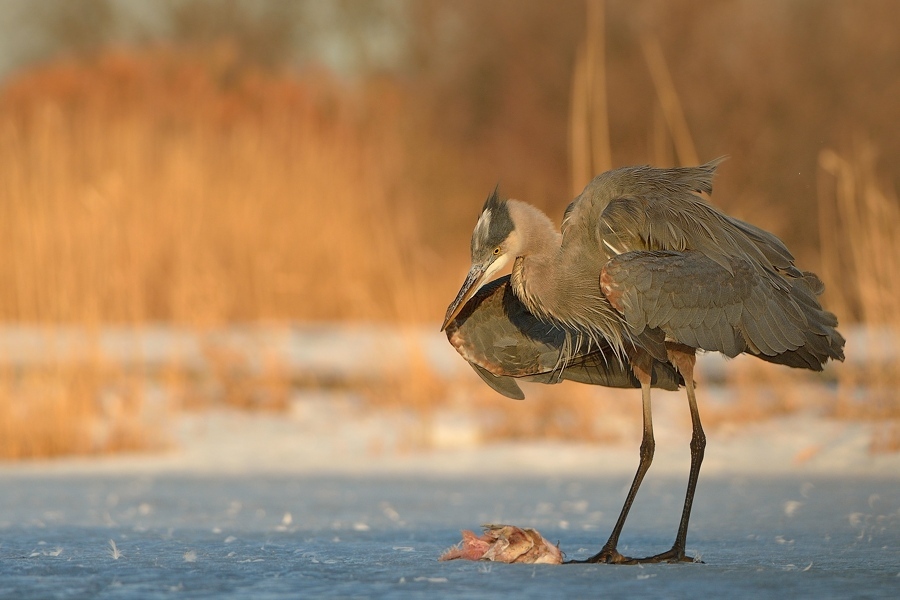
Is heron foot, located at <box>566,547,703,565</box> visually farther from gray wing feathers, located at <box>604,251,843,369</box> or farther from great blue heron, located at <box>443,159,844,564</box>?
gray wing feathers, located at <box>604,251,843,369</box>

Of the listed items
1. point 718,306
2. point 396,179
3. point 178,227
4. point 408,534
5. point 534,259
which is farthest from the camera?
point 396,179

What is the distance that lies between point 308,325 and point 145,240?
1.56m

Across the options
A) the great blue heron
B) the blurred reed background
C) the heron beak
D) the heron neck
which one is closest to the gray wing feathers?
the great blue heron

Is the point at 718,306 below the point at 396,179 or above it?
below

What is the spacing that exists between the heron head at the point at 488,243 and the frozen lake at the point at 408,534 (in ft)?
2.70

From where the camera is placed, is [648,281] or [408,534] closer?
[648,281]

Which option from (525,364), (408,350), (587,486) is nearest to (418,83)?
(408,350)

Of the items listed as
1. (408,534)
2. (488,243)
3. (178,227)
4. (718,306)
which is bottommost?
(408,534)

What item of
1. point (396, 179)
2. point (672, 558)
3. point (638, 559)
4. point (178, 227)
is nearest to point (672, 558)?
point (672, 558)

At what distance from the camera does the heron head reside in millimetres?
4066

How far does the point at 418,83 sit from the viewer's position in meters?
20.0

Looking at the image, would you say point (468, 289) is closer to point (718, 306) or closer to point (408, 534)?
point (718, 306)

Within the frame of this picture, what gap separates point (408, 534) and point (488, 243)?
113 centimetres

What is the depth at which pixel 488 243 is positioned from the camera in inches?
160
